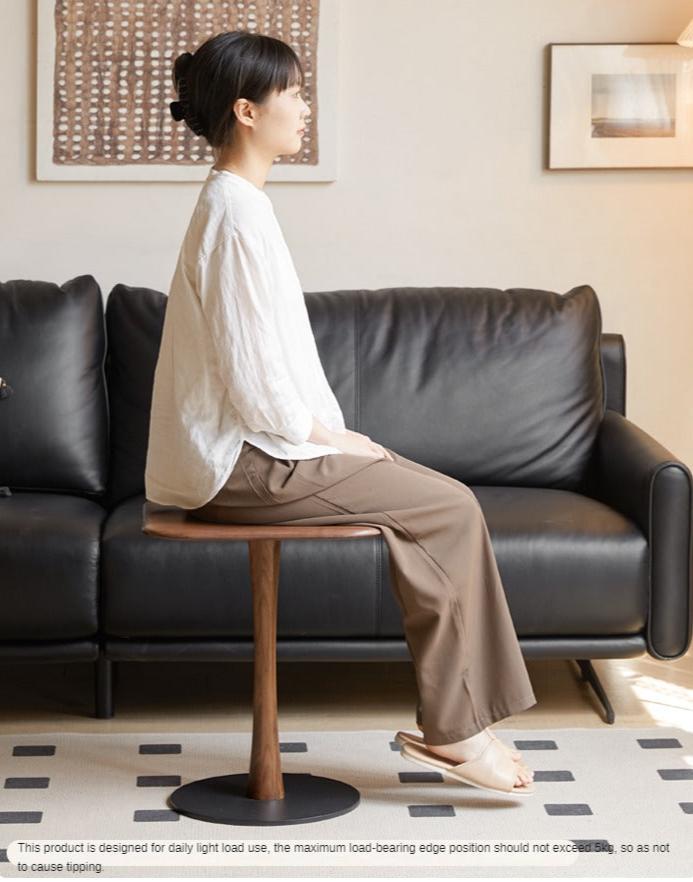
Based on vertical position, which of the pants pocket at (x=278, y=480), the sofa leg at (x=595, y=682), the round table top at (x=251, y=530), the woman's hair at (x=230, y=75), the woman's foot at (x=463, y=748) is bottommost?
the sofa leg at (x=595, y=682)

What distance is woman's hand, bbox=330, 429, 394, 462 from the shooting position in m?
2.24

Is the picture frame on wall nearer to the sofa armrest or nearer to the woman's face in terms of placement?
the sofa armrest

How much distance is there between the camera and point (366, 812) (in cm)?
226

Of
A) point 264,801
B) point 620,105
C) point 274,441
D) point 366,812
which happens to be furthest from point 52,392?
point 620,105

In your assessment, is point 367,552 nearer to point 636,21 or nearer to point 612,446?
point 612,446

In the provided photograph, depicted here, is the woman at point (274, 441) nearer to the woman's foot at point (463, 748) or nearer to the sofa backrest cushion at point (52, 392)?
the woman's foot at point (463, 748)

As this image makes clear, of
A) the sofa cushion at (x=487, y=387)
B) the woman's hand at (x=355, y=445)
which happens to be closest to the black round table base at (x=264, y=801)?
the woman's hand at (x=355, y=445)

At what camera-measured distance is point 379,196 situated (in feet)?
11.9

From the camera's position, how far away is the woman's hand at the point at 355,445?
2.24 meters

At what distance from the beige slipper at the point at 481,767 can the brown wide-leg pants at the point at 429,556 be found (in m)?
0.05

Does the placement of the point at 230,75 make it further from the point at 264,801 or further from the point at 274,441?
the point at 264,801

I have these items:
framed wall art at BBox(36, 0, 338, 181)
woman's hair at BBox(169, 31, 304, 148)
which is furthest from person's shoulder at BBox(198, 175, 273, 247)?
framed wall art at BBox(36, 0, 338, 181)

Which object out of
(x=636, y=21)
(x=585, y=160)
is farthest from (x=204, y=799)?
(x=636, y=21)

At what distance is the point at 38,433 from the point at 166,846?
4.34ft
